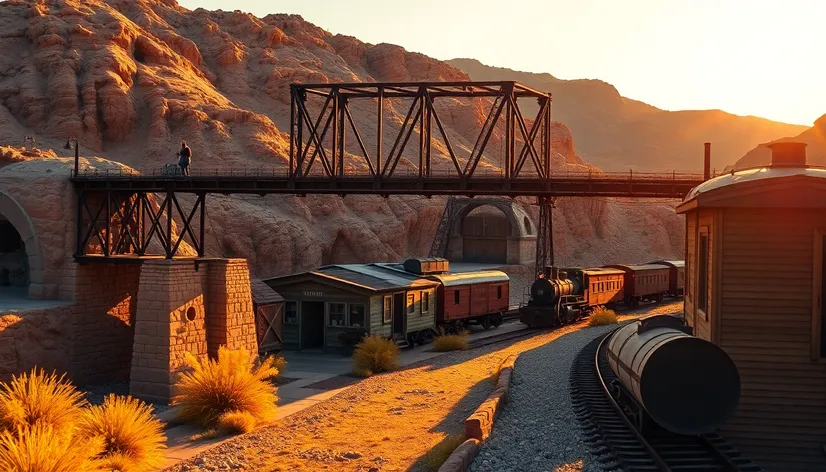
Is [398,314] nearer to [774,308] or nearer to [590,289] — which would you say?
[590,289]

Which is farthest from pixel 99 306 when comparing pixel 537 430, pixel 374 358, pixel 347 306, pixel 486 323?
pixel 537 430

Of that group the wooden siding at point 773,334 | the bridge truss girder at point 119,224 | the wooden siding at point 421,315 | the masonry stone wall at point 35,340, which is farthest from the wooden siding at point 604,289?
the wooden siding at point 773,334

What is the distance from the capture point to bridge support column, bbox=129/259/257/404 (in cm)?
2536

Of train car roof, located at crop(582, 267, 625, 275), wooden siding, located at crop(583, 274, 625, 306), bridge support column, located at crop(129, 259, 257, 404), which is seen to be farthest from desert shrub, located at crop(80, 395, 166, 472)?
train car roof, located at crop(582, 267, 625, 275)

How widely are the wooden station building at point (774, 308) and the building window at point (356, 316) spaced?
60.7 ft

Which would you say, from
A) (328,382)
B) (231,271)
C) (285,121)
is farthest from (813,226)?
(285,121)

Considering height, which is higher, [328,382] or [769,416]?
[769,416]

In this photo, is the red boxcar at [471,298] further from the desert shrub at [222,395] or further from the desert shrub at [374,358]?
the desert shrub at [222,395]

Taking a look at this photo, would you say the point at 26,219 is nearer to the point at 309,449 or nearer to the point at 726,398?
the point at 309,449

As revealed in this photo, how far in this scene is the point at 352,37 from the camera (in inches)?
4722

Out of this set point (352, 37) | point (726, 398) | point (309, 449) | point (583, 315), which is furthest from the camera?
point (352, 37)

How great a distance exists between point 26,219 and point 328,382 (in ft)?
49.7

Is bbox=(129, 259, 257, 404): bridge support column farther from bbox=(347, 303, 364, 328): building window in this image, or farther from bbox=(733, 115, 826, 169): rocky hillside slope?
bbox=(733, 115, 826, 169): rocky hillside slope

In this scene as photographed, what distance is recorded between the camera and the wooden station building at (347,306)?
31.2 meters
